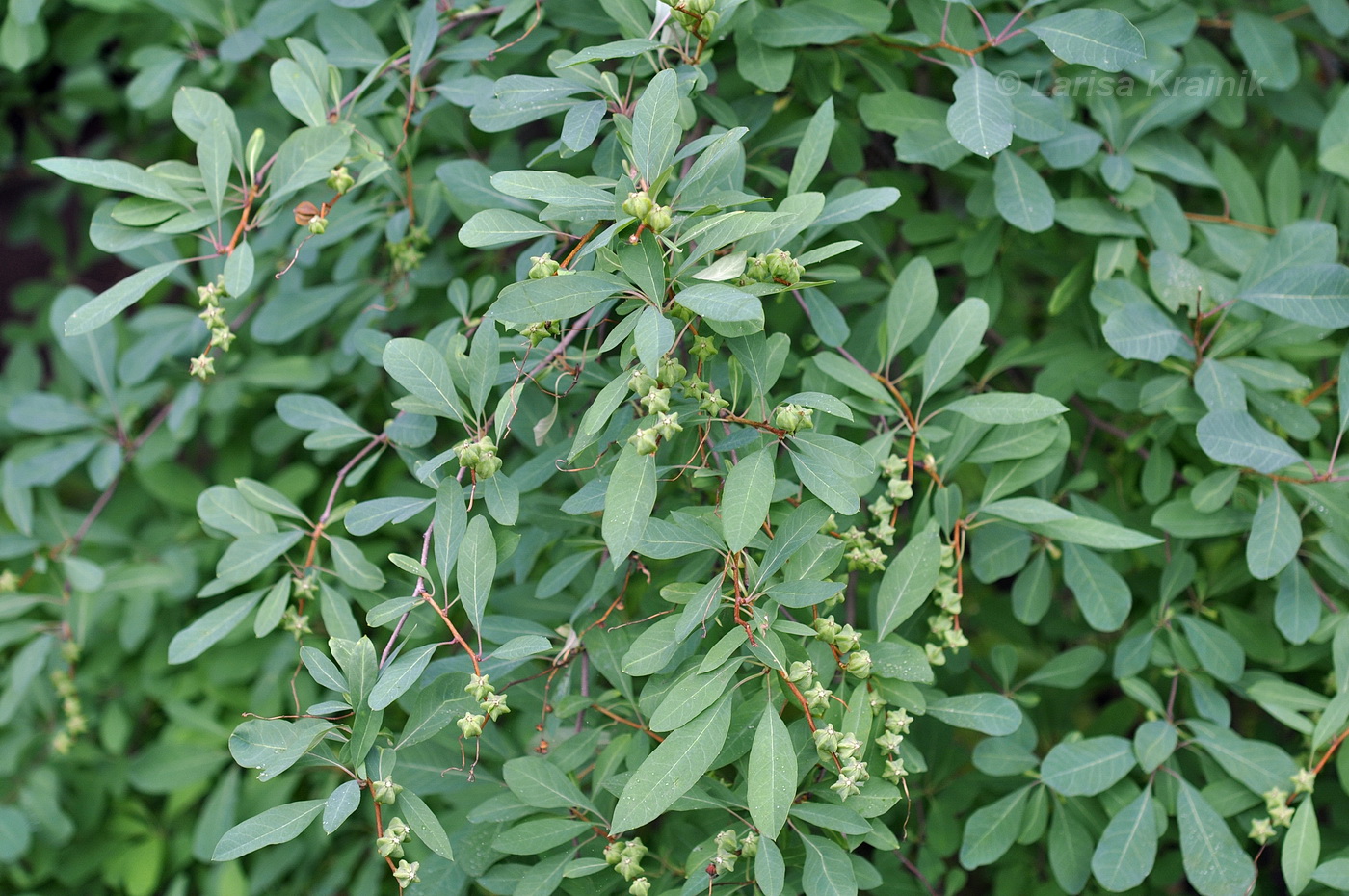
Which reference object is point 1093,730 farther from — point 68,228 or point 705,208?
point 68,228

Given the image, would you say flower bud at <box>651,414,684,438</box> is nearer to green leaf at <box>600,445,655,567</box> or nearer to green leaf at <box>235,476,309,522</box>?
green leaf at <box>600,445,655,567</box>

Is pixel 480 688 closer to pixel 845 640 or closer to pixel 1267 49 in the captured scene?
pixel 845 640

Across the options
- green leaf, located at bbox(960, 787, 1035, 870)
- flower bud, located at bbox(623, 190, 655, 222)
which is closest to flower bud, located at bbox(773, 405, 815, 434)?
flower bud, located at bbox(623, 190, 655, 222)

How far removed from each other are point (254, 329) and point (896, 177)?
1.06 m

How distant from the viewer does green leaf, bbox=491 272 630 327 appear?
867mm

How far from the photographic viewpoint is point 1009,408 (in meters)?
1.10

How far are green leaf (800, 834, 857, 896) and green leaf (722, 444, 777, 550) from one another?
1.10 feet

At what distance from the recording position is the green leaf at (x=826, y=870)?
940 mm

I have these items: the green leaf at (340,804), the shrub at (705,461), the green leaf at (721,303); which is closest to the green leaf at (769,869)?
the shrub at (705,461)

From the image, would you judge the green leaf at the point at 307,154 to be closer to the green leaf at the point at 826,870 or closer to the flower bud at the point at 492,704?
the flower bud at the point at 492,704

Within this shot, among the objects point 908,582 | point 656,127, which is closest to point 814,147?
point 656,127

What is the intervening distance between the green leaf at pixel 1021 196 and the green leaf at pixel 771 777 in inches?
28.7

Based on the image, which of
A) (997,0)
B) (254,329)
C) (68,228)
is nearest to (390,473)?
(254,329)

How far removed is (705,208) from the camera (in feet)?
3.00
